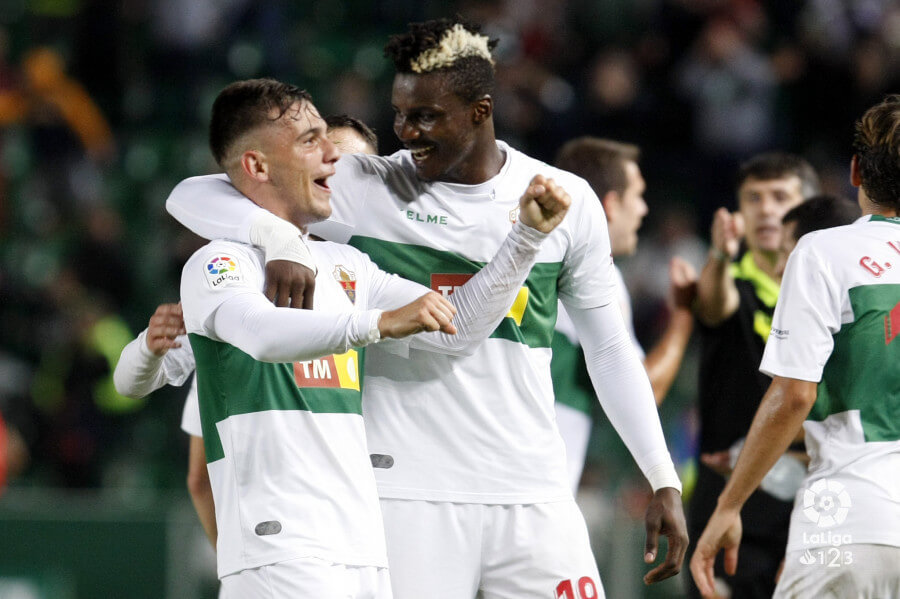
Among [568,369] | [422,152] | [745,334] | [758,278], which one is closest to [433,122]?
[422,152]

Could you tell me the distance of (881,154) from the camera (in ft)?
12.3

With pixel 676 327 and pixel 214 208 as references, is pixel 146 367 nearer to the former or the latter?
pixel 214 208

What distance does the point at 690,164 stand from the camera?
1099cm

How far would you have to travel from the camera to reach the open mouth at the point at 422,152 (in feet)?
12.5

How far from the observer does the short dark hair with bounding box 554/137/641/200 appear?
5609 mm

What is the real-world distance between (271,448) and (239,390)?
18 centimetres

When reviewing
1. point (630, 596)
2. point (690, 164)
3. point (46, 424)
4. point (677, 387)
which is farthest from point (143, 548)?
point (690, 164)

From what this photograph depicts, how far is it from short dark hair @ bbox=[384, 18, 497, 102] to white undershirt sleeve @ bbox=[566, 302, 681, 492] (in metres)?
0.77

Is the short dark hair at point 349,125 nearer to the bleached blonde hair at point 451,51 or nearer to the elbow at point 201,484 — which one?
the bleached blonde hair at point 451,51

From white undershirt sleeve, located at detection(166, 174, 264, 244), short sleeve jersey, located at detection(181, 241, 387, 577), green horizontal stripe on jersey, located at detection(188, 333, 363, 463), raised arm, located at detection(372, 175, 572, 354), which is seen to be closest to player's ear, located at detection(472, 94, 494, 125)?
raised arm, located at detection(372, 175, 572, 354)

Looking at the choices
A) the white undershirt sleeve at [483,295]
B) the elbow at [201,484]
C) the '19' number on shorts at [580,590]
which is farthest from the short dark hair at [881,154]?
the elbow at [201,484]

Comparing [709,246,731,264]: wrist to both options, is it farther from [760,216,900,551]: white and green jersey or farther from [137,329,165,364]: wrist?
[137,329,165,364]: wrist

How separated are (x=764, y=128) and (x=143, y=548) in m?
6.31

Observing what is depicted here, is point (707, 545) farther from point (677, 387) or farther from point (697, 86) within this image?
point (697, 86)
